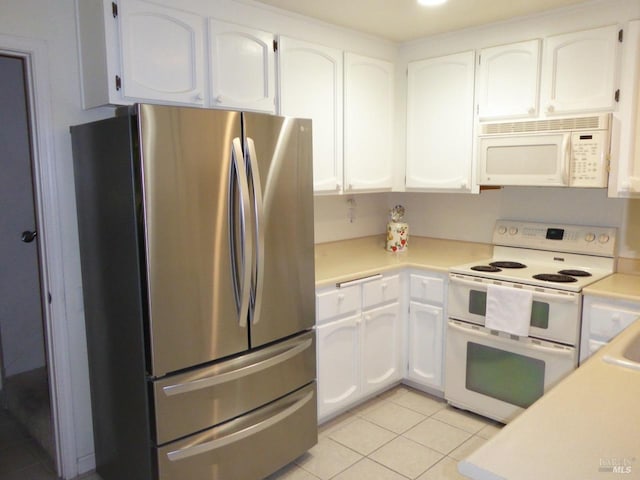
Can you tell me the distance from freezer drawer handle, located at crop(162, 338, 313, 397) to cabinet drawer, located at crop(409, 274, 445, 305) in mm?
958

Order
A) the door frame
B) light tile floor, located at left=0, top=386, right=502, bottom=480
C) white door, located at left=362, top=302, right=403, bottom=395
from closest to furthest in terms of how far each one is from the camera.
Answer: the door frame → light tile floor, located at left=0, top=386, right=502, bottom=480 → white door, located at left=362, top=302, right=403, bottom=395

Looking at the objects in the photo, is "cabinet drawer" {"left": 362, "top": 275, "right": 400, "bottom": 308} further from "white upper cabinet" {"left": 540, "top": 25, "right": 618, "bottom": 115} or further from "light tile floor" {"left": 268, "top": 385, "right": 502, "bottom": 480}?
"white upper cabinet" {"left": 540, "top": 25, "right": 618, "bottom": 115}

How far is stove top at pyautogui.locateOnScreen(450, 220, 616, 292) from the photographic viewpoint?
267 centimetres

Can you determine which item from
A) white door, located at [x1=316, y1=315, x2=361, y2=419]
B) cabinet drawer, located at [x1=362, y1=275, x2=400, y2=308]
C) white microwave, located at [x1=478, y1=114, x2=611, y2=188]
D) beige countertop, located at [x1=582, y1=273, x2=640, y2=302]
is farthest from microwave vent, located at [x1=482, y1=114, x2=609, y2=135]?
white door, located at [x1=316, y1=315, x2=361, y2=419]

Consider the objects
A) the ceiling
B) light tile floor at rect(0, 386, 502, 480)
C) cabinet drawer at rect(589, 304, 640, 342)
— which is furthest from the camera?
the ceiling

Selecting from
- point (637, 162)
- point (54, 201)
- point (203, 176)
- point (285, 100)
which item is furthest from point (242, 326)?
point (637, 162)

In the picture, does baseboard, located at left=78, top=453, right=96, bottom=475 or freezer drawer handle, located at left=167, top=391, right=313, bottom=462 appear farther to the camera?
baseboard, located at left=78, top=453, right=96, bottom=475

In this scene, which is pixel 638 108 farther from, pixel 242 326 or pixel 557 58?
pixel 242 326

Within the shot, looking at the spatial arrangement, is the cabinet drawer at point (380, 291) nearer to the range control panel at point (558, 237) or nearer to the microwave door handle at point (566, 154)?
the range control panel at point (558, 237)

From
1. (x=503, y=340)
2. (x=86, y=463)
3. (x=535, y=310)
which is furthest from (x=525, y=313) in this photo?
(x=86, y=463)

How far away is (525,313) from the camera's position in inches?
101

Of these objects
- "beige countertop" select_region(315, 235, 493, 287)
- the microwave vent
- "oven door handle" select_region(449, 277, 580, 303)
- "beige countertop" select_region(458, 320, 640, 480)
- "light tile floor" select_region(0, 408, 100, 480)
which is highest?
the microwave vent

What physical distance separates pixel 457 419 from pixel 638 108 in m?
1.91

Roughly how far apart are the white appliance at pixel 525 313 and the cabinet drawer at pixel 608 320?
0.07 m
